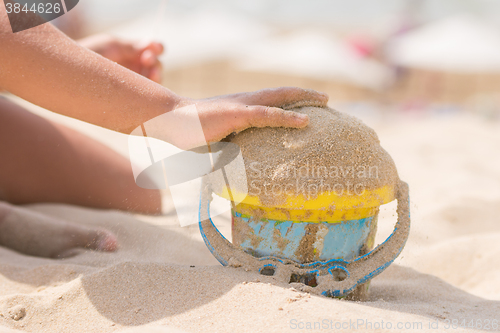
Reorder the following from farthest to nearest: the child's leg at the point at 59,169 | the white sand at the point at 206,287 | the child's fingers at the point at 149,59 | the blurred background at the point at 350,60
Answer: the blurred background at the point at 350,60 < the child's fingers at the point at 149,59 < the child's leg at the point at 59,169 < the white sand at the point at 206,287

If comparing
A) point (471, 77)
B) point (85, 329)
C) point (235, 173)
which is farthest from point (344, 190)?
point (471, 77)

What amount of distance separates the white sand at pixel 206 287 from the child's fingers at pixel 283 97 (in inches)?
18.9

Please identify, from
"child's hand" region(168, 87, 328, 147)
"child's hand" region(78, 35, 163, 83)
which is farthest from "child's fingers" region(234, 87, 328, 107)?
"child's hand" region(78, 35, 163, 83)

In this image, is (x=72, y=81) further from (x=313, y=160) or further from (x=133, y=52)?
(x=133, y=52)

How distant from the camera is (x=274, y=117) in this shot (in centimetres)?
116

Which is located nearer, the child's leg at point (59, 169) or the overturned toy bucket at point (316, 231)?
the overturned toy bucket at point (316, 231)

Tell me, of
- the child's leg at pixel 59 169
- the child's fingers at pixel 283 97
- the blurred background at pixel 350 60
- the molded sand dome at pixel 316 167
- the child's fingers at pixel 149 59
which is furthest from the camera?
the blurred background at pixel 350 60

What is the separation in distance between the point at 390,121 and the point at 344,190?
24.0 feet

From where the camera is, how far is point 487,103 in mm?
7203

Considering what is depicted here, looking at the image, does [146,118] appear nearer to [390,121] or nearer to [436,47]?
[390,121]

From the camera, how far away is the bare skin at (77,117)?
1193 millimetres

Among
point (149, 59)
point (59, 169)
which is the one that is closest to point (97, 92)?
point (59, 169)

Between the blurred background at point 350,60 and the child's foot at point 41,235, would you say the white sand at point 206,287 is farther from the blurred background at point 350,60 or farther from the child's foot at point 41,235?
the blurred background at point 350,60

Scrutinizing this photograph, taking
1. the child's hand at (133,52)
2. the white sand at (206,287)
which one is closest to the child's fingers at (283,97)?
the white sand at (206,287)
